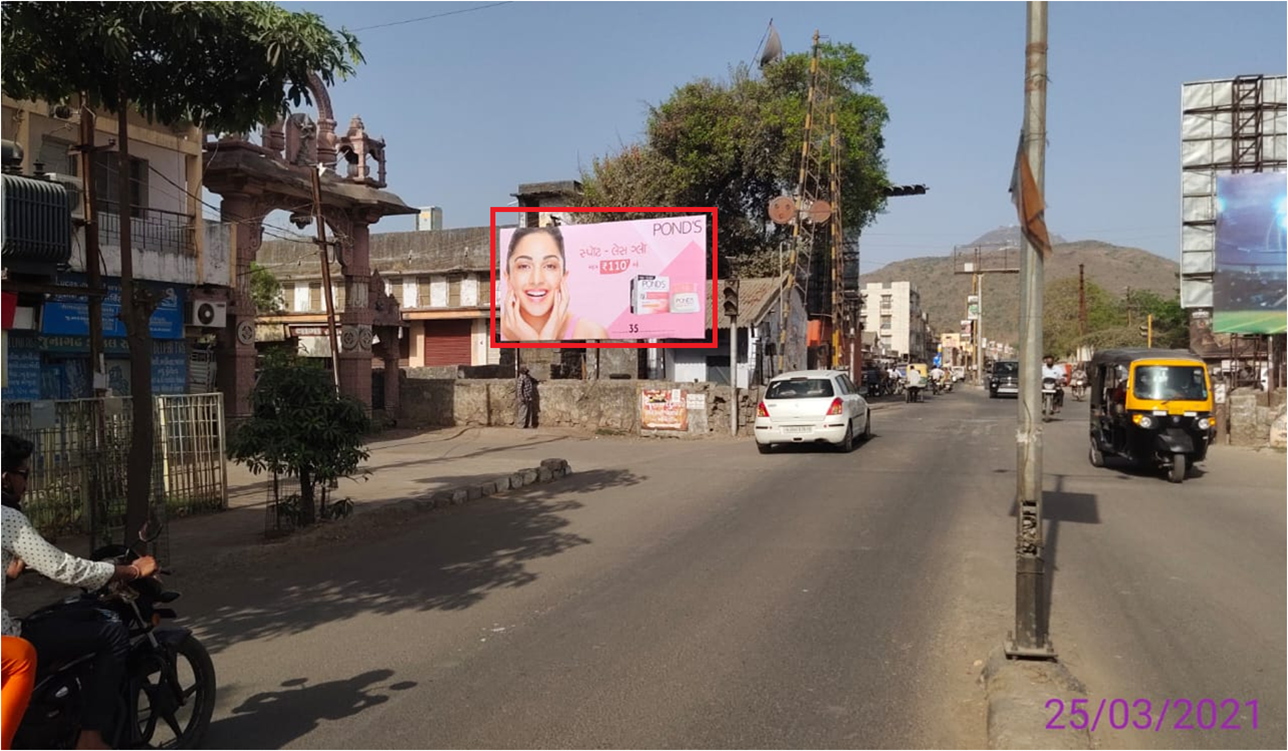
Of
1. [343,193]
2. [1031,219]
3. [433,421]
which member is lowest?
[433,421]

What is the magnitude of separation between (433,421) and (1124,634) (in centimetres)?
2392

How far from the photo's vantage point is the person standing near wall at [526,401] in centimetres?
2653

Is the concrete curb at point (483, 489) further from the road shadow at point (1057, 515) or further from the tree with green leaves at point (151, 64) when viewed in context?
the road shadow at point (1057, 515)

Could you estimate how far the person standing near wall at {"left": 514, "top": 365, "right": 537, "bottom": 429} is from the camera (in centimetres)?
2653

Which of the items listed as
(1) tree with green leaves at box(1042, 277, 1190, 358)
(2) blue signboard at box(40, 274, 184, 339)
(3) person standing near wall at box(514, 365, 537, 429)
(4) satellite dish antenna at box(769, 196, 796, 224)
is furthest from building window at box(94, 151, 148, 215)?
(1) tree with green leaves at box(1042, 277, 1190, 358)

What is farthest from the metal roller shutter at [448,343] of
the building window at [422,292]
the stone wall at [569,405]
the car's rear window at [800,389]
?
the car's rear window at [800,389]

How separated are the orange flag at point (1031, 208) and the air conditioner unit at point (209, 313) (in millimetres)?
18037

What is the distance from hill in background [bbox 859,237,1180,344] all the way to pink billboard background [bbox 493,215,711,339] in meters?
110

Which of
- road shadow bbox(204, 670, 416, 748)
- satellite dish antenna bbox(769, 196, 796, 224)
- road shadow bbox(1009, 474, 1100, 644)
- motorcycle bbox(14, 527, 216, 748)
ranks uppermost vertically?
satellite dish antenna bbox(769, 196, 796, 224)

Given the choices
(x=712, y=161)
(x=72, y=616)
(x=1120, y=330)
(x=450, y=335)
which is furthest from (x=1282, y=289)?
(x=1120, y=330)

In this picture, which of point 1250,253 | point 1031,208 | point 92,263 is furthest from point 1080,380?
point 1031,208

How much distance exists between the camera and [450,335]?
4494cm

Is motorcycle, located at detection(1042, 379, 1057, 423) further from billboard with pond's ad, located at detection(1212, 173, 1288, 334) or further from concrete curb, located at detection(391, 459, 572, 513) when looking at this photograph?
concrete curb, located at detection(391, 459, 572, 513)

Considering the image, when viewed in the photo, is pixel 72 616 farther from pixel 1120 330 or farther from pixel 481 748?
pixel 1120 330
